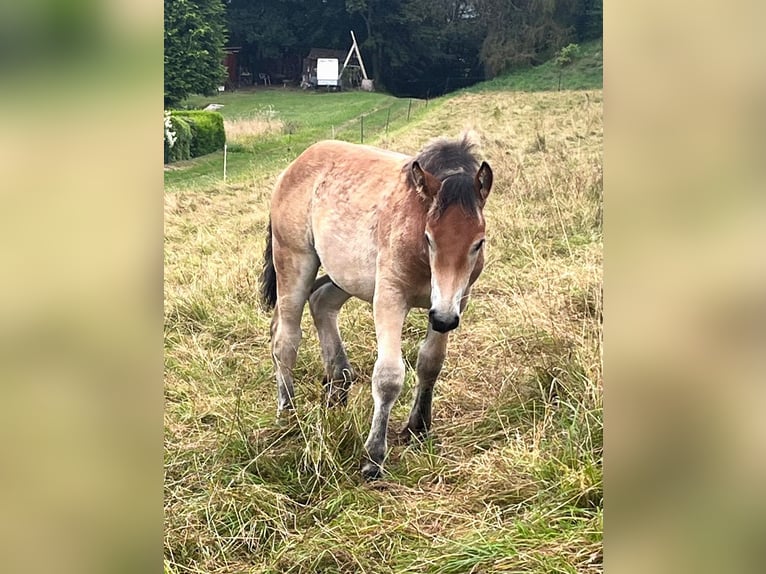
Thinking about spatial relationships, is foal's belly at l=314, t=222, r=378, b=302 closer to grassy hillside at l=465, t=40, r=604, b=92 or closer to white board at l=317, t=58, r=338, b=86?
white board at l=317, t=58, r=338, b=86

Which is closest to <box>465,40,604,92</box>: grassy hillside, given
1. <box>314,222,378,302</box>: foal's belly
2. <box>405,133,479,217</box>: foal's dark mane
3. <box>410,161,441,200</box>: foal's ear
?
<box>405,133,479,217</box>: foal's dark mane

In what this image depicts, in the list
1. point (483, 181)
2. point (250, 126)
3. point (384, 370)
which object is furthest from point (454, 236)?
point (250, 126)

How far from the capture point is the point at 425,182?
8.02 feet

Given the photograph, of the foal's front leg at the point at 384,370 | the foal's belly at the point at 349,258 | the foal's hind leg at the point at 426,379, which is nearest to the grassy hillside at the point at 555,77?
the foal's belly at the point at 349,258

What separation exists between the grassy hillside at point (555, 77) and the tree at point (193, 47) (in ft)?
3.48

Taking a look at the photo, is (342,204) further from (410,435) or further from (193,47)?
(410,435)

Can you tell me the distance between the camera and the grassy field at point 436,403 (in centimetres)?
217

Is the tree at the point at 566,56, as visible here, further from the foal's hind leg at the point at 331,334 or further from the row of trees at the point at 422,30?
the foal's hind leg at the point at 331,334

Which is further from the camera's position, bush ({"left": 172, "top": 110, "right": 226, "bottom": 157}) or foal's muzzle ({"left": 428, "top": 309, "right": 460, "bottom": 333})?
bush ({"left": 172, "top": 110, "right": 226, "bottom": 157})

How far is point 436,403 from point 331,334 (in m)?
0.66

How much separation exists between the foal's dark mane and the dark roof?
53 centimetres

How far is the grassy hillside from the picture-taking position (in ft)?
7.67
